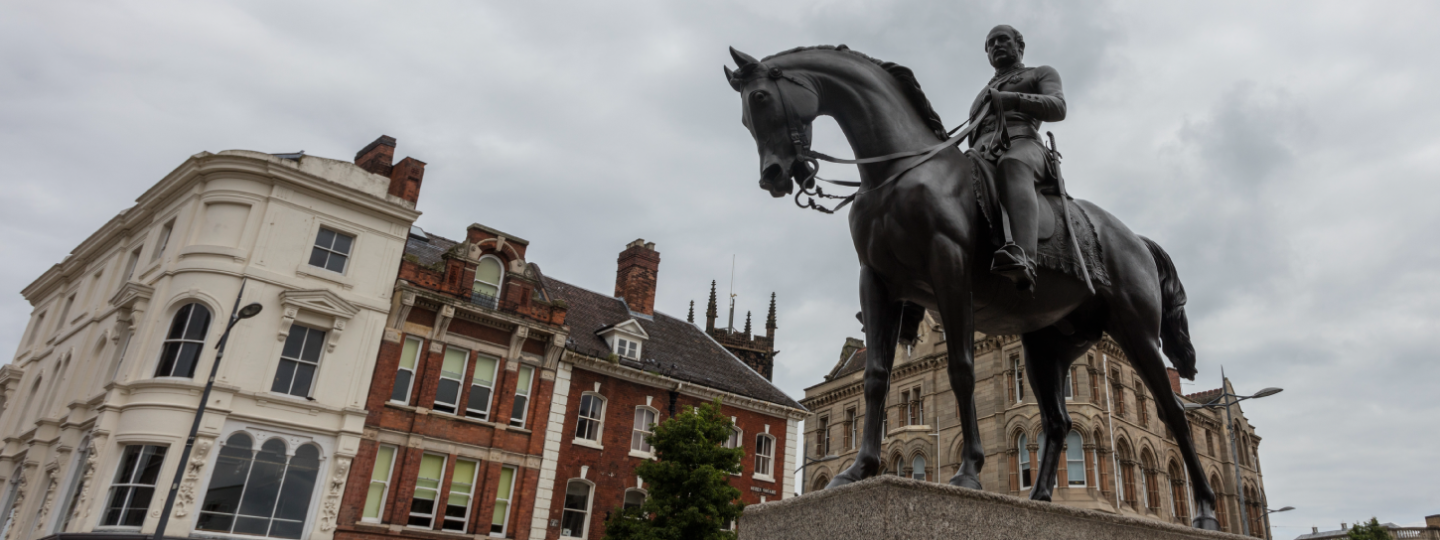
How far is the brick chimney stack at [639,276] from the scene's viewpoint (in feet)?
138

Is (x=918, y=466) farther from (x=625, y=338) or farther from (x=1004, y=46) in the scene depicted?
(x=1004, y=46)

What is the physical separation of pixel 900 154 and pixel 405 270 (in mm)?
26967

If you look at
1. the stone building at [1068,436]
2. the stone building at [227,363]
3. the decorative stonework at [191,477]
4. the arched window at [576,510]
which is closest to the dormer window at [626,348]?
the arched window at [576,510]

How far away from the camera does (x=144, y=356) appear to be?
84.7 feet

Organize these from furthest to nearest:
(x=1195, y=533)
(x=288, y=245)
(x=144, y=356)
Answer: (x=288, y=245), (x=144, y=356), (x=1195, y=533)

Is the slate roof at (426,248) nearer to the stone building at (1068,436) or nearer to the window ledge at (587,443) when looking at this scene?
the window ledge at (587,443)

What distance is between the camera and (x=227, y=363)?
25.5m

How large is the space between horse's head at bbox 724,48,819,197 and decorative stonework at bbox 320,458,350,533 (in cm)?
2448

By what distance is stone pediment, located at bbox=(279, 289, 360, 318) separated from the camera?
1057 inches

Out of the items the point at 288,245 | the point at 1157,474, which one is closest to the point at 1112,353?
the point at 1157,474

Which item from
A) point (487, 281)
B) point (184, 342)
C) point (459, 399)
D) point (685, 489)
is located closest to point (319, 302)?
point (184, 342)

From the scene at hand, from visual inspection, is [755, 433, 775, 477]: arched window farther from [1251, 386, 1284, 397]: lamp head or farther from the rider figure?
the rider figure

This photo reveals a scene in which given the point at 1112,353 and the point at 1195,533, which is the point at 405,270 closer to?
the point at 1195,533

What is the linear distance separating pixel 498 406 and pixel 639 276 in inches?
529
